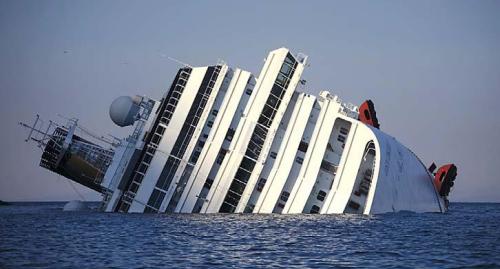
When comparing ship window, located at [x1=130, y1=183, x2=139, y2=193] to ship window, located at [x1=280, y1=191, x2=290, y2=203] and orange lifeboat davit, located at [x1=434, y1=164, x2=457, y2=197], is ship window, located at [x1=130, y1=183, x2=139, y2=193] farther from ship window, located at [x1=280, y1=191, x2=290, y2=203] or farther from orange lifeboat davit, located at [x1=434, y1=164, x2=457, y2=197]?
orange lifeboat davit, located at [x1=434, y1=164, x2=457, y2=197]

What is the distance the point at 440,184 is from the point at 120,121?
1028 inches

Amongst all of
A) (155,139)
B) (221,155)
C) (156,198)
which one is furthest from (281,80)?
(156,198)

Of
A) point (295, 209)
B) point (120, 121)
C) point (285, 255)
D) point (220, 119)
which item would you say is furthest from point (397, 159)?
point (285, 255)

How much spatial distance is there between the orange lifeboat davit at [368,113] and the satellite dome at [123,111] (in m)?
15.8

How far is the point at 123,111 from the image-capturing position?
132 feet

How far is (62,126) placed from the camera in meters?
40.7

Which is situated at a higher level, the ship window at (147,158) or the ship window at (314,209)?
the ship window at (314,209)

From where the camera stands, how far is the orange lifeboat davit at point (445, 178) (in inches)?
1965

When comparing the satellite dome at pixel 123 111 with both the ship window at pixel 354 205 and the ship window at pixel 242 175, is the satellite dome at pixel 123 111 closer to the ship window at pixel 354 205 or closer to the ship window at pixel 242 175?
the ship window at pixel 242 175

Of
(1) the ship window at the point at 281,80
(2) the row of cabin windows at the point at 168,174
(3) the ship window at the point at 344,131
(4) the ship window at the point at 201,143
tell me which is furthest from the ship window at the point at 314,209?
(2) the row of cabin windows at the point at 168,174

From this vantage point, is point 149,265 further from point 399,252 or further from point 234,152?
point 234,152

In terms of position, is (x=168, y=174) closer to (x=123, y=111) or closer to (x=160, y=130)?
(x=160, y=130)

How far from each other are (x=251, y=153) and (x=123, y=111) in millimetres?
10019

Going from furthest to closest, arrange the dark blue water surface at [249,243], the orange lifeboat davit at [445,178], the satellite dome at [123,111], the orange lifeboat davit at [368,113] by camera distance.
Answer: the orange lifeboat davit at [445,178], the orange lifeboat davit at [368,113], the satellite dome at [123,111], the dark blue water surface at [249,243]
